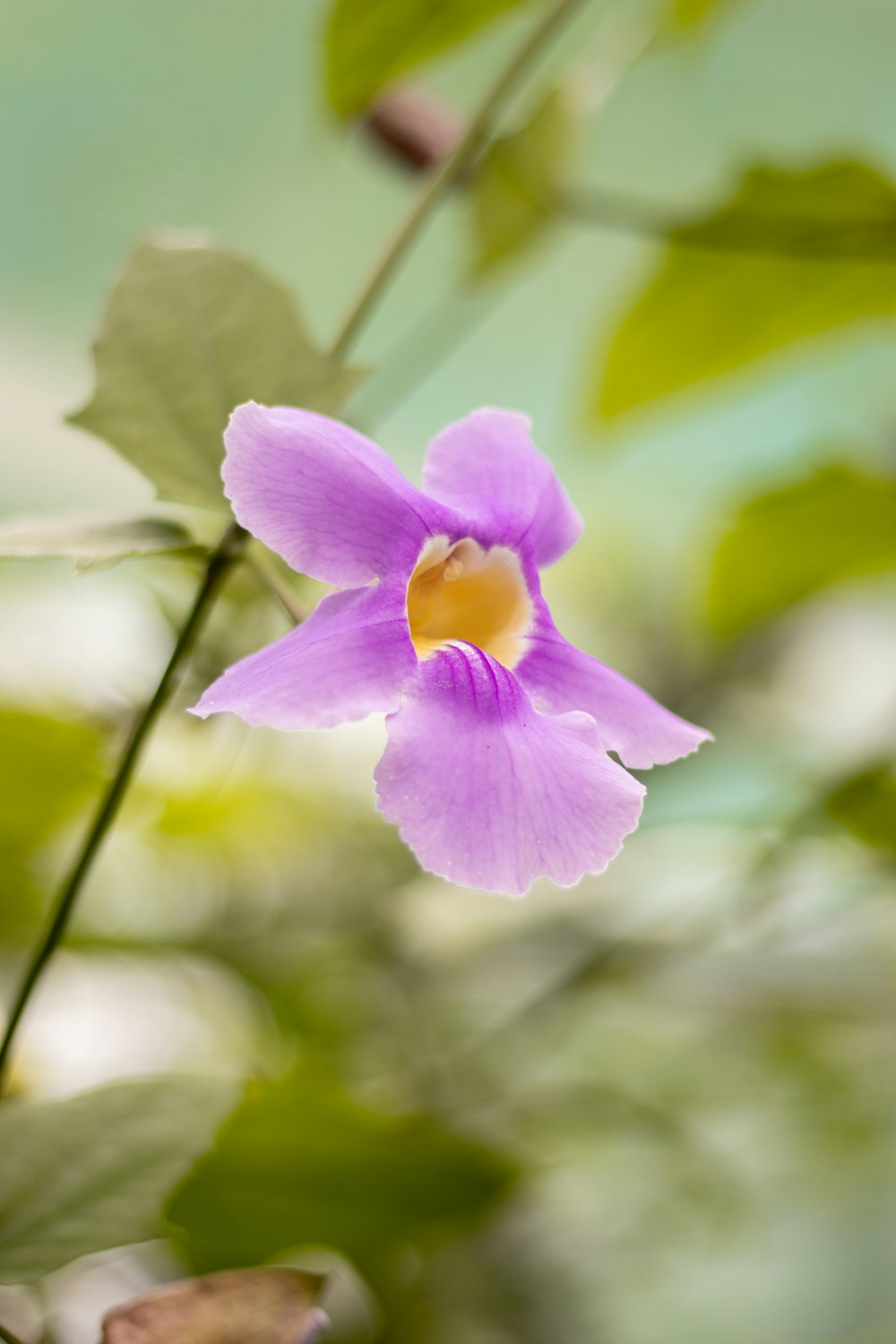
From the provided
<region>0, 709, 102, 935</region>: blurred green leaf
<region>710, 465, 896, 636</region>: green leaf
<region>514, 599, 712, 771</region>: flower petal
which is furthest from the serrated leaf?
<region>710, 465, 896, 636</region>: green leaf

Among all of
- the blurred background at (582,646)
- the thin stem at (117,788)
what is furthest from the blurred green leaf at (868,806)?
the thin stem at (117,788)

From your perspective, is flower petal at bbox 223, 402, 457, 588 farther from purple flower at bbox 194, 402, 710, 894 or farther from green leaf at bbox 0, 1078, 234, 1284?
green leaf at bbox 0, 1078, 234, 1284

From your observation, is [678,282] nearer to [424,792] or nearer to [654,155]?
[424,792]

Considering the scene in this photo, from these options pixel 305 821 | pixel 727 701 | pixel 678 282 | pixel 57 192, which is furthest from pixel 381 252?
pixel 57 192

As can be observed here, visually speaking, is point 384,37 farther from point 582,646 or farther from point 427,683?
point 582,646

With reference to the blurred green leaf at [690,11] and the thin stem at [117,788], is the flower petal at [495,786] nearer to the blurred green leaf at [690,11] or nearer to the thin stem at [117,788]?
the thin stem at [117,788]

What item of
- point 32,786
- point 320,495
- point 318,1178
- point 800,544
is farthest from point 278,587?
point 800,544
